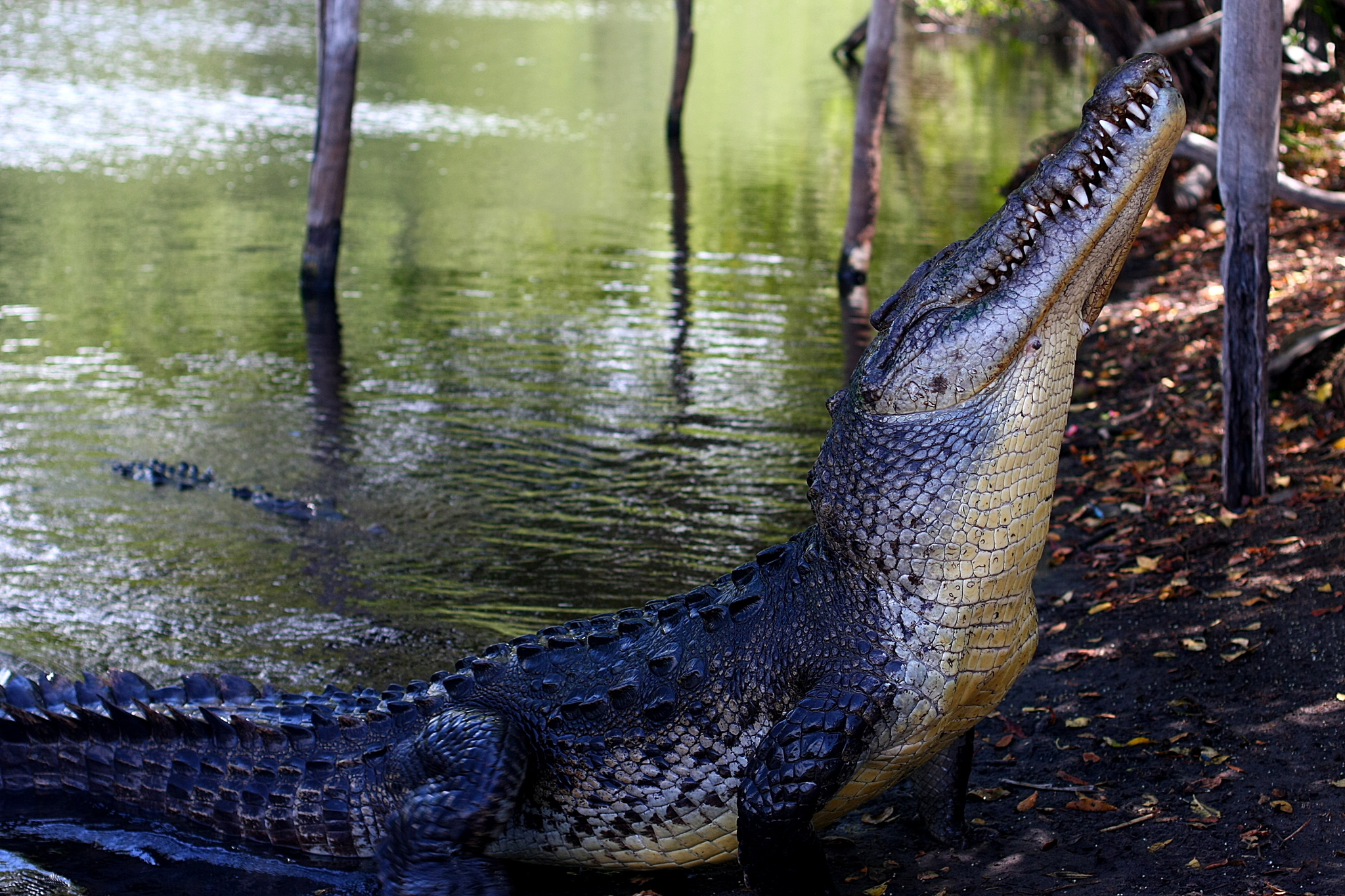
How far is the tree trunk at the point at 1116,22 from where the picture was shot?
11961 millimetres

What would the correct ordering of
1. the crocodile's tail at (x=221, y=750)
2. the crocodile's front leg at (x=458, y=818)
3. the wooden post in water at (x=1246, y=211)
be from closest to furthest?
the crocodile's front leg at (x=458, y=818), the crocodile's tail at (x=221, y=750), the wooden post in water at (x=1246, y=211)

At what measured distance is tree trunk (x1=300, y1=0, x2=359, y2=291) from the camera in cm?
1006

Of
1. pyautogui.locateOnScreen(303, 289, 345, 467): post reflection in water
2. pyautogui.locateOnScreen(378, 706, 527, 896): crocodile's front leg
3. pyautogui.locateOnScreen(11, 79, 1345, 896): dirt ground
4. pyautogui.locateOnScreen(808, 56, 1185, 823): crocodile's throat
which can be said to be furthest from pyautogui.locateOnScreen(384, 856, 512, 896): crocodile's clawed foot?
pyautogui.locateOnScreen(303, 289, 345, 467): post reflection in water

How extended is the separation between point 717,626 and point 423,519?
3586mm

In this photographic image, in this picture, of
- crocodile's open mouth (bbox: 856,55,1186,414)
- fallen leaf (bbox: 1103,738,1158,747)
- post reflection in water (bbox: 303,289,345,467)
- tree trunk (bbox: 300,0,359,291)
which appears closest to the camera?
crocodile's open mouth (bbox: 856,55,1186,414)

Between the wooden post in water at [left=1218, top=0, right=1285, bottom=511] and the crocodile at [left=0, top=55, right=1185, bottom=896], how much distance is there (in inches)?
105

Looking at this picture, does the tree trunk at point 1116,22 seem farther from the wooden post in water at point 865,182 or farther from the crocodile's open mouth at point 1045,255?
the crocodile's open mouth at point 1045,255

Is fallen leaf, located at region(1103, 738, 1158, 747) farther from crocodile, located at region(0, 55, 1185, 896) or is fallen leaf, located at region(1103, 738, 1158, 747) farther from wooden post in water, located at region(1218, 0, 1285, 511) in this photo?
wooden post in water, located at region(1218, 0, 1285, 511)

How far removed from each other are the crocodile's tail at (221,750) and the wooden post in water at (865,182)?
21.1 ft

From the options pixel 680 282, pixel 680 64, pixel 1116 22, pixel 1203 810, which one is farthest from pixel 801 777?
pixel 680 64

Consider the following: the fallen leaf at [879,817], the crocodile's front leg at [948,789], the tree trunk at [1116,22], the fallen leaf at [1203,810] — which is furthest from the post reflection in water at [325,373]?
the tree trunk at [1116,22]

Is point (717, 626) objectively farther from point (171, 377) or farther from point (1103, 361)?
point (171, 377)

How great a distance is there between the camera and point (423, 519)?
261 inches

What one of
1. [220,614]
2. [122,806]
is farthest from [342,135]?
[122,806]
